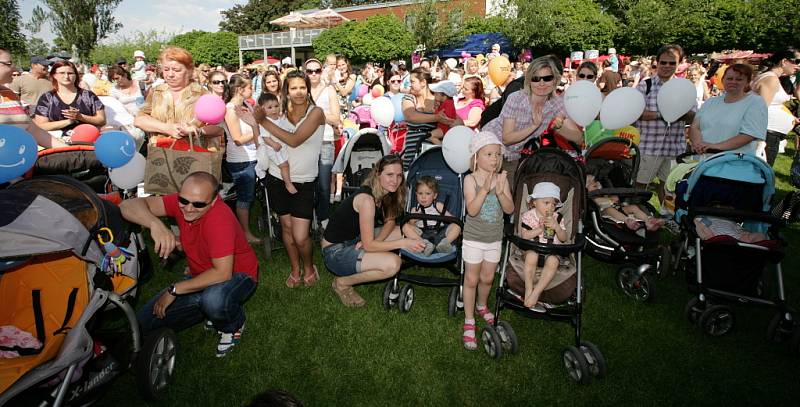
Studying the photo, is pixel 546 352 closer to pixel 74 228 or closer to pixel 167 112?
pixel 74 228

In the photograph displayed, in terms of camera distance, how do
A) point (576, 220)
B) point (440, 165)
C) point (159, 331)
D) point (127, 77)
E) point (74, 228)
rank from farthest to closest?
point (127, 77), point (440, 165), point (576, 220), point (159, 331), point (74, 228)

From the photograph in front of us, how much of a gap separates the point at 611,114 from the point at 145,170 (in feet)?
15.3

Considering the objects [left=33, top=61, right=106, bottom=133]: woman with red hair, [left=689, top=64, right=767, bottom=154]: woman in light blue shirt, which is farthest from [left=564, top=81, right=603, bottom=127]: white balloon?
[left=33, top=61, right=106, bottom=133]: woman with red hair

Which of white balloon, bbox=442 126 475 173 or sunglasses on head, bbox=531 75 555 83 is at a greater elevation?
sunglasses on head, bbox=531 75 555 83

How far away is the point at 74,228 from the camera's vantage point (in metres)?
2.32

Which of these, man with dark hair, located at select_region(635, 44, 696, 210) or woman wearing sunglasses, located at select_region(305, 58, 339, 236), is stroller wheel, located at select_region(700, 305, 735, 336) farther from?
woman wearing sunglasses, located at select_region(305, 58, 339, 236)

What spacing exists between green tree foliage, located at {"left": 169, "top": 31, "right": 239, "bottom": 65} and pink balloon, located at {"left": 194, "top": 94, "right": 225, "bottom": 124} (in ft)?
136

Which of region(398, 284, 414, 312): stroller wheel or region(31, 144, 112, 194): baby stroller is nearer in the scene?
region(31, 144, 112, 194): baby stroller

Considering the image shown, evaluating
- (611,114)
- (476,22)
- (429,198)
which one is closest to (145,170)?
(429,198)

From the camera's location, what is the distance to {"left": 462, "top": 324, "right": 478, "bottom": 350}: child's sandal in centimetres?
350

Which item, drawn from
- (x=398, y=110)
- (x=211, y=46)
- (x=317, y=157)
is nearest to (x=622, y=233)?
(x=317, y=157)

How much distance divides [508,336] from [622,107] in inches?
109

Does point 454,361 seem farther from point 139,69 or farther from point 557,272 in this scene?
point 139,69

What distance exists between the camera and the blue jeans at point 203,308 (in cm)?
309
